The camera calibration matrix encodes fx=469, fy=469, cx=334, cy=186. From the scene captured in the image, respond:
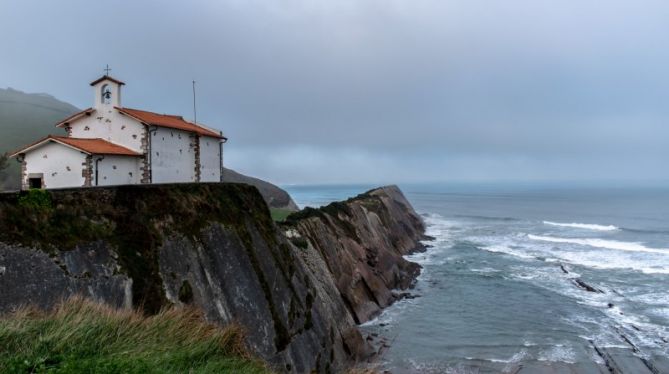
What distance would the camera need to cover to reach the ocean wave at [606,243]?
2444 inches

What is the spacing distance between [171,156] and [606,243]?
6592cm

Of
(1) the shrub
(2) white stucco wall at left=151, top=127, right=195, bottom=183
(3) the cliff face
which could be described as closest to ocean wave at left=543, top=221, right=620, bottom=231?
(3) the cliff face

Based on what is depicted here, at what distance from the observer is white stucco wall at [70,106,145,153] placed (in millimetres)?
23156

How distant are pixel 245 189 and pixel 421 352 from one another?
12.9 meters

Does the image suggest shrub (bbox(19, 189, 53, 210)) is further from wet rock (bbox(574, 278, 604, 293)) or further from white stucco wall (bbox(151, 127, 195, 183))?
wet rock (bbox(574, 278, 604, 293))

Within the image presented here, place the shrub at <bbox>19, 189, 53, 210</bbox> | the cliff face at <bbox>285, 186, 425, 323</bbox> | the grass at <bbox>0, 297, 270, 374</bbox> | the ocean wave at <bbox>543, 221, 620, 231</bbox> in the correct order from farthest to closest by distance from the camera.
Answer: the ocean wave at <bbox>543, 221, 620, 231</bbox>, the cliff face at <bbox>285, 186, 425, 323</bbox>, the shrub at <bbox>19, 189, 53, 210</bbox>, the grass at <bbox>0, 297, 270, 374</bbox>

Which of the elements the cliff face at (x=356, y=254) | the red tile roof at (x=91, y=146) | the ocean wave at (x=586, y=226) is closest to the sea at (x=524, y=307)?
the cliff face at (x=356, y=254)

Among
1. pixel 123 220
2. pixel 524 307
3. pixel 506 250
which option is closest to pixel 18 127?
pixel 506 250

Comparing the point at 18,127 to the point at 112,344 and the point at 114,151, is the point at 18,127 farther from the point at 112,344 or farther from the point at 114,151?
the point at 112,344

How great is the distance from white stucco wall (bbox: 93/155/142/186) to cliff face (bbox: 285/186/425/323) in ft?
30.9

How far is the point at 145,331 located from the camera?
29.7 ft

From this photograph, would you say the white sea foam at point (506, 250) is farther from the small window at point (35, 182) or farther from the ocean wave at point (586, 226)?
the small window at point (35, 182)

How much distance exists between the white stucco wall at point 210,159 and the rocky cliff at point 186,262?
203 inches

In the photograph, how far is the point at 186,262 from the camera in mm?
16156
